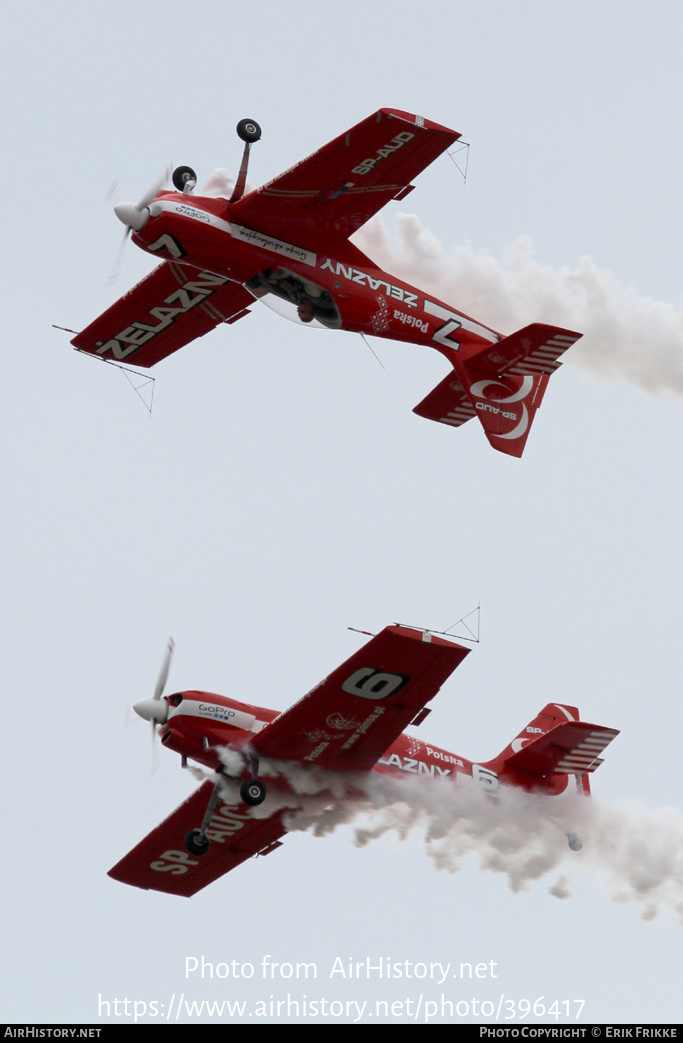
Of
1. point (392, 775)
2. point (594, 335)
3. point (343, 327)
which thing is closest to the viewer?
point (392, 775)

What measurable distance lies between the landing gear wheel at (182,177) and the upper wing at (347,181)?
942 mm

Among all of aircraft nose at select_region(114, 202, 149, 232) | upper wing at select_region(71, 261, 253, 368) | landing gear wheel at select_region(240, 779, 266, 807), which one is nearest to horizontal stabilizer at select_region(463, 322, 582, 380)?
upper wing at select_region(71, 261, 253, 368)

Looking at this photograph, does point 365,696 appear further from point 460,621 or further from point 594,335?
point 594,335

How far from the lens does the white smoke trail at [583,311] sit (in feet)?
102

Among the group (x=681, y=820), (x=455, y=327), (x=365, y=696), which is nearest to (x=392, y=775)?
(x=365, y=696)

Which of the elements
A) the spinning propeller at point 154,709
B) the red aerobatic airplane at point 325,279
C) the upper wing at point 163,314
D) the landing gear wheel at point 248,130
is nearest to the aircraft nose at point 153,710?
the spinning propeller at point 154,709

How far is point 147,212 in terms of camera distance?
1107 inches

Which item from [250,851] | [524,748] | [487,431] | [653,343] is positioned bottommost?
[250,851]

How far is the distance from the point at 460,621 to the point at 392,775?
3.53 metres

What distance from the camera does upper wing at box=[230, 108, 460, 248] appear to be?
27.7 meters

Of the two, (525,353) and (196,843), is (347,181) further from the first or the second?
(196,843)

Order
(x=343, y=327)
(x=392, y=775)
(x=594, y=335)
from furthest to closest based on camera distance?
(x=594, y=335), (x=343, y=327), (x=392, y=775)

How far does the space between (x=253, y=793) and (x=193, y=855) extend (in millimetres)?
3421

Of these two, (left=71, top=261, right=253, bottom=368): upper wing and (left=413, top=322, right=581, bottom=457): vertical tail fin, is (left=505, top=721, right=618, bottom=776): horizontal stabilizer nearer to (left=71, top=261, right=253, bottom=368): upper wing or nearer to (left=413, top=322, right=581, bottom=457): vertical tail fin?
(left=413, top=322, right=581, bottom=457): vertical tail fin
